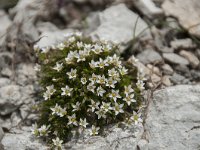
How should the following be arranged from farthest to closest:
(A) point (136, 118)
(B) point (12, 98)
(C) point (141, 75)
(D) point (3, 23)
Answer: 1. (D) point (3, 23)
2. (B) point (12, 98)
3. (C) point (141, 75)
4. (A) point (136, 118)

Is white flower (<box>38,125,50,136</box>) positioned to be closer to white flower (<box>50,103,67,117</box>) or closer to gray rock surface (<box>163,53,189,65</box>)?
white flower (<box>50,103,67,117</box>)

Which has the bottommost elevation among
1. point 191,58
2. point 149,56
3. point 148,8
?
point 191,58

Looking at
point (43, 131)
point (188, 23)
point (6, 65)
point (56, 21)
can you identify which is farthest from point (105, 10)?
point (43, 131)

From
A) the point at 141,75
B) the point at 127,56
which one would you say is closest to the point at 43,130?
the point at 141,75

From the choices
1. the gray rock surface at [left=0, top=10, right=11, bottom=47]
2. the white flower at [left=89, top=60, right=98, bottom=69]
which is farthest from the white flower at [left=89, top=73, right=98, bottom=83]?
the gray rock surface at [left=0, top=10, right=11, bottom=47]

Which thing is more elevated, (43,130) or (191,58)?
(43,130)

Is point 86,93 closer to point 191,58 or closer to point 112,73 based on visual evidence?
point 112,73
